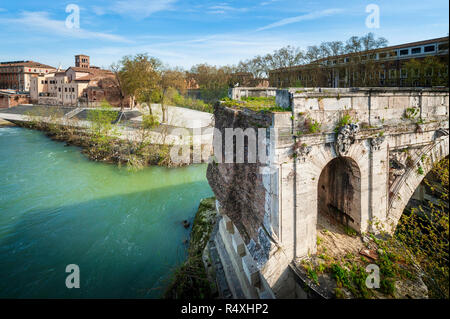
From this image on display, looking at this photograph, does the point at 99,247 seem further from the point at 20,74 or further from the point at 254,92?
the point at 20,74

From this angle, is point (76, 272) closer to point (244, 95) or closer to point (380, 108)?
point (244, 95)

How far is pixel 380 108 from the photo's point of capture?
23.9ft

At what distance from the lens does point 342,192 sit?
8.14 meters

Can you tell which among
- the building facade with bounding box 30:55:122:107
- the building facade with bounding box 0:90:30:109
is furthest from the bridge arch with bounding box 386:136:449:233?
the building facade with bounding box 0:90:30:109

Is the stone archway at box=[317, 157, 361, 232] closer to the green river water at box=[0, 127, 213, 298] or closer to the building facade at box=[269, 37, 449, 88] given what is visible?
the green river water at box=[0, 127, 213, 298]

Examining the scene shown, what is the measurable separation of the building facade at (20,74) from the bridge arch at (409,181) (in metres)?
88.9

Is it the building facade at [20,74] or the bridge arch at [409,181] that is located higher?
the building facade at [20,74]

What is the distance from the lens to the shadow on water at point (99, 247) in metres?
9.70

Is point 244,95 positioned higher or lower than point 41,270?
higher

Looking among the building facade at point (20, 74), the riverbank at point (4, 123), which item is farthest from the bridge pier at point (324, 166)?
the building facade at point (20, 74)

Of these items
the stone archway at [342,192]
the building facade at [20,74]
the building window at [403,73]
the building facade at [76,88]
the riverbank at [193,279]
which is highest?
the building facade at [20,74]

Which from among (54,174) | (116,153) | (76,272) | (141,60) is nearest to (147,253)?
(76,272)

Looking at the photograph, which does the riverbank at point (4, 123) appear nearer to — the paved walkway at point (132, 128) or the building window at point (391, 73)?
the paved walkway at point (132, 128)
